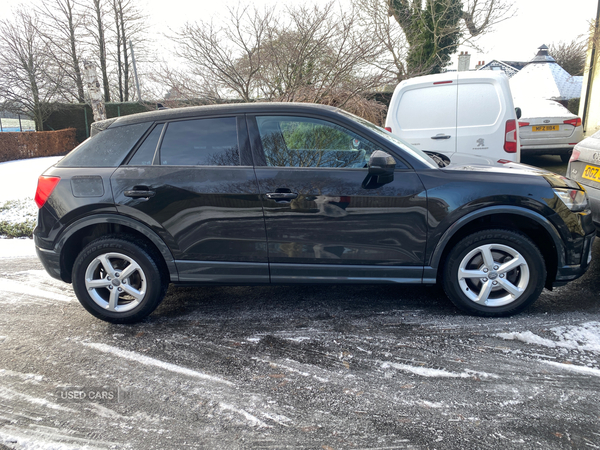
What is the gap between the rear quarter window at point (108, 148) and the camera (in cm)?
347

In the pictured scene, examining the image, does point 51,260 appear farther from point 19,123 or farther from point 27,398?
point 19,123

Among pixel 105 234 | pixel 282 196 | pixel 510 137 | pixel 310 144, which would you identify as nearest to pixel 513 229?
pixel 310 144

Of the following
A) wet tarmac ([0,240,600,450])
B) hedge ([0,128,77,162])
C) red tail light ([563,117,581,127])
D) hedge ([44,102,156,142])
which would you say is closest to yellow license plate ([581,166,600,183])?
wet tarmac ([0,240,600,450])

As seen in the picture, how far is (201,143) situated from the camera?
11.3 feet

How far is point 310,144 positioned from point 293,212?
1.83 ft

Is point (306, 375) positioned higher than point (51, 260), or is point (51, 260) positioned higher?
point (51, 260)

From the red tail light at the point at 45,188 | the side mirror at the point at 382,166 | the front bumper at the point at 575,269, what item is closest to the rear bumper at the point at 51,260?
the red tail light at the point at 45,188

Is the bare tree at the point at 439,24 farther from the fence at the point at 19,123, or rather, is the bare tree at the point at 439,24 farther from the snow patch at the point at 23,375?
the fence at the point at 19,123

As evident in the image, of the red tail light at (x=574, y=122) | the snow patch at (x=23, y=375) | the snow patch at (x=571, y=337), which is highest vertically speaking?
the red tail light at (x=574, y=122)

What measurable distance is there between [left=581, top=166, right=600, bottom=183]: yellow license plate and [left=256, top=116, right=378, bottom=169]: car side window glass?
8.61 feet

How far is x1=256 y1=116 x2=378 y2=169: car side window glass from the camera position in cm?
333

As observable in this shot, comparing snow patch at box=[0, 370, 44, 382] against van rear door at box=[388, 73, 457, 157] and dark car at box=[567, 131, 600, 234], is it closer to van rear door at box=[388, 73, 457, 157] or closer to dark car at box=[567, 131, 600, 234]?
dark car at box=[567, 131, 600, 234]

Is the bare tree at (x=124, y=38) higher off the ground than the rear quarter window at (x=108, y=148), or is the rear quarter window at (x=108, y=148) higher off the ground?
the bare tree at (x=124, y=38)

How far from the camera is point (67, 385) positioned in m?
2.73
